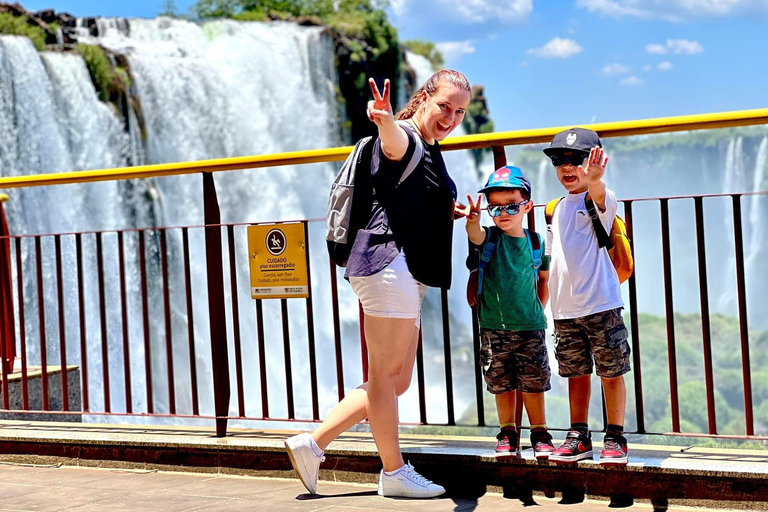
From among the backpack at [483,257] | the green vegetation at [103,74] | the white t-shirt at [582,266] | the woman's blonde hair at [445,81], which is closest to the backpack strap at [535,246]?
the backpack at [483,257]

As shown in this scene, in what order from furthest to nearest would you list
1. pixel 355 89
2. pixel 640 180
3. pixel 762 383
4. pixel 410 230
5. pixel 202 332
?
pixel 640 180 → pixel 762 383 → pixel 355 89 → pixel 202 332 → pixel 410 230

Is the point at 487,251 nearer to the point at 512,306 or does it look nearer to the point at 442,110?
the point at 512,306

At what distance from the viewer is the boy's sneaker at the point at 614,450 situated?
12.9ft

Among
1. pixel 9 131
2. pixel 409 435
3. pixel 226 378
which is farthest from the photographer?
pixel 9 131

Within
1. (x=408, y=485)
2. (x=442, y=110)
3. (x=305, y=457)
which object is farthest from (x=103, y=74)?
(x=408, y=485)

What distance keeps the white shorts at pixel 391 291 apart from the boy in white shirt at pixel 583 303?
1.87 feet

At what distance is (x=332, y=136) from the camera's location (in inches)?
1270

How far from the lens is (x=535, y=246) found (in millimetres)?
4172

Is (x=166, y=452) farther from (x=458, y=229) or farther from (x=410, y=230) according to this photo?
(x=458, y=229)

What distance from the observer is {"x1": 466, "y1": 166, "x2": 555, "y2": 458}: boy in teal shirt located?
4113 mm

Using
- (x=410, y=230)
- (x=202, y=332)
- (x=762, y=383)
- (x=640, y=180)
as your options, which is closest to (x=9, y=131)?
(x=202, y=332)

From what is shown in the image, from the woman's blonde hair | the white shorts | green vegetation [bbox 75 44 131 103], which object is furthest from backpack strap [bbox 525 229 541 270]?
green vegetation [bbox 75 44 131 103]

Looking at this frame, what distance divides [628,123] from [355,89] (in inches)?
1189

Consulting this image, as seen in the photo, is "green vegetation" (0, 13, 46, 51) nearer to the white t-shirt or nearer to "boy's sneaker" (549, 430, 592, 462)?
the white t-shirt
